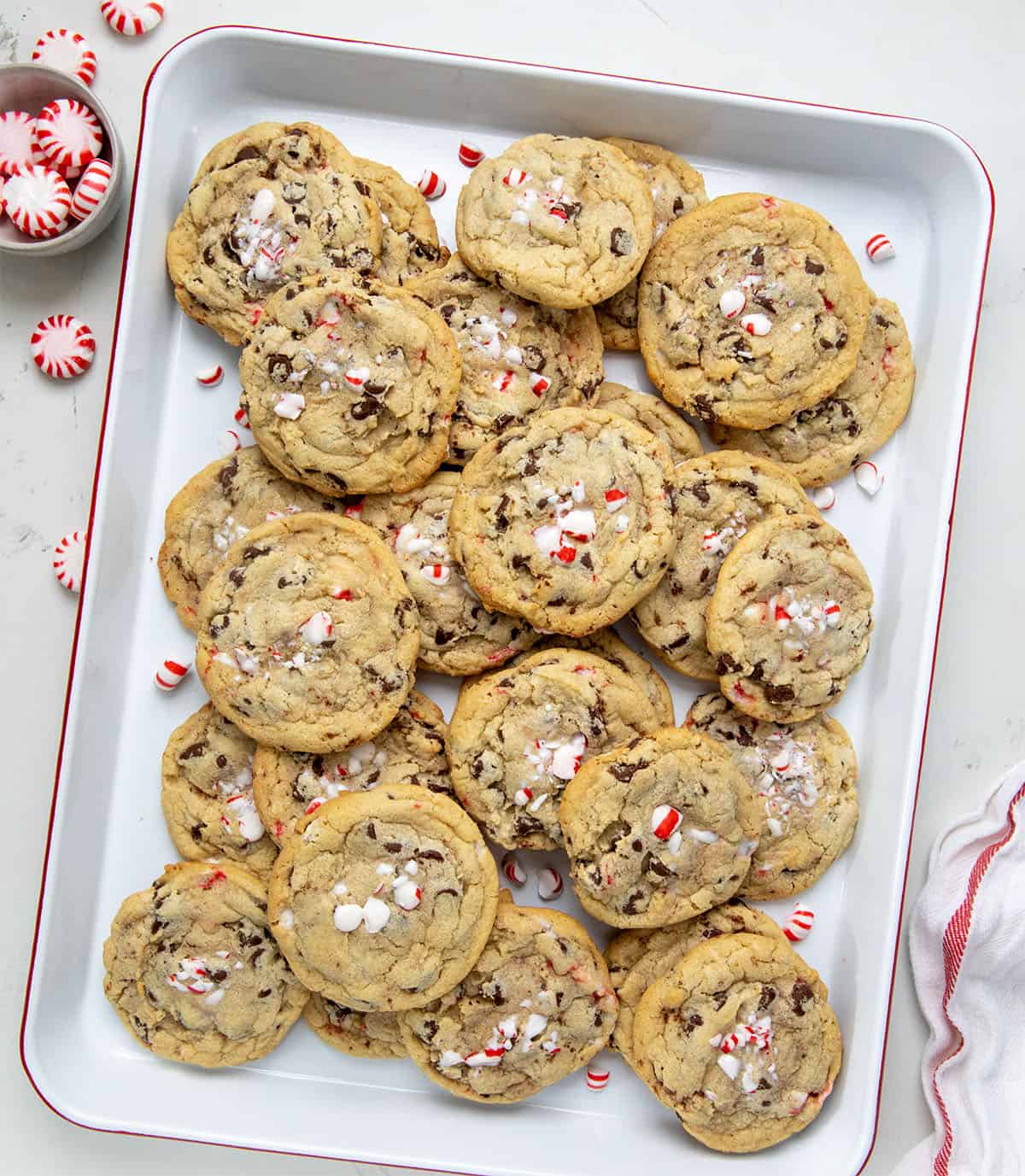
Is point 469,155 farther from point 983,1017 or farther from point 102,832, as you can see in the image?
point 983,1017

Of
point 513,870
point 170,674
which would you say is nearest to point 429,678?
point 513,870

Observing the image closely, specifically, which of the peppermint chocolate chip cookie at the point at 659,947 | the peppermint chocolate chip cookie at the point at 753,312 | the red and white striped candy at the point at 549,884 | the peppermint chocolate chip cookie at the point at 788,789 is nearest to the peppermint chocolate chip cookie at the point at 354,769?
the red and white striped candy at the point at 549,884

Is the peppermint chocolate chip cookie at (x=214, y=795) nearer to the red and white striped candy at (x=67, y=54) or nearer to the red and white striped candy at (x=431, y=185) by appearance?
the red and white striped candy at (x=431, y=185)

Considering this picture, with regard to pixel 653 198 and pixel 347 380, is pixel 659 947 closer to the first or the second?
pixel 347 380

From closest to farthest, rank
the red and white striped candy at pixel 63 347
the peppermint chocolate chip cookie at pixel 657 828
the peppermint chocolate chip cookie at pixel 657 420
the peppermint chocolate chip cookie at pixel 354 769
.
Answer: the peppermint chocolate chip cookie at pixel 657 828
the peppermint chocolate chip cookie at pixel 354 769
the peppermint chocolate chip cookie at pixel 657 420
the red and white striped candy at pixel 63 347

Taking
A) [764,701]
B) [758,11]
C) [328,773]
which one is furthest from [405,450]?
[758,11]

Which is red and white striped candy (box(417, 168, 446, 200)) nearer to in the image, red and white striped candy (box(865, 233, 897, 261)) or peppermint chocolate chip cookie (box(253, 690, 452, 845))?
red and white striped candy (box(865, 233, 897, 261))

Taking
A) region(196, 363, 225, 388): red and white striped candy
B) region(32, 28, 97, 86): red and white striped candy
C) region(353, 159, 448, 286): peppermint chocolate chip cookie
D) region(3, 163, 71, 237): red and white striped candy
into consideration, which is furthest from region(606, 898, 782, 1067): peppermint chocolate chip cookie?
region(32, 28, 97, 86): red and white striped candy
